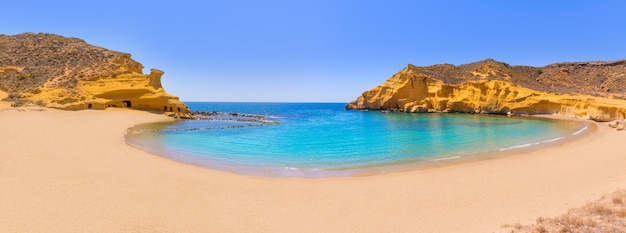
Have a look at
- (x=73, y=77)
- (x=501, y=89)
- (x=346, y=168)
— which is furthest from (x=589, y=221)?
(x=501, y=89)

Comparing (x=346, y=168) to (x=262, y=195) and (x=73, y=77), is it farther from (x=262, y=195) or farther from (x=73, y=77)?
(x=73, y=77)

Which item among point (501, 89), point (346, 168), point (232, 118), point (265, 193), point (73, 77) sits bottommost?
point (346, 168)

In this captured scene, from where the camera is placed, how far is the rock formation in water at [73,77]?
35.3 meters

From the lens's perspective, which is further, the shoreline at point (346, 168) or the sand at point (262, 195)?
the shoreline at point (346, 168)

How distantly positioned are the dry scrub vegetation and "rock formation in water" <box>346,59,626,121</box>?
46.6m

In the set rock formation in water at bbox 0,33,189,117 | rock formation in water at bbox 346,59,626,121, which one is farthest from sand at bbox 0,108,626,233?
rock formation in water at bbox 346,59,626,121

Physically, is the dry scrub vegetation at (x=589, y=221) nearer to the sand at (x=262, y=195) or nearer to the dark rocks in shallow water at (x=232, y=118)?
the sand at (x=262, y=195)

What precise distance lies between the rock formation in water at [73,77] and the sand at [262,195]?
26.2 metres

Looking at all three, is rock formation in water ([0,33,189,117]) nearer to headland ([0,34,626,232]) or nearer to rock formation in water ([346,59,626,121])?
headland ([0,34,626,232])

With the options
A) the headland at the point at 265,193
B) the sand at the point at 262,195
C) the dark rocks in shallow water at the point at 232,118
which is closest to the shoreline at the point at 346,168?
the headland at the point at 265,193

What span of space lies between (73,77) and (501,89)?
71346 mm

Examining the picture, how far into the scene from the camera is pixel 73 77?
3934 centimetres

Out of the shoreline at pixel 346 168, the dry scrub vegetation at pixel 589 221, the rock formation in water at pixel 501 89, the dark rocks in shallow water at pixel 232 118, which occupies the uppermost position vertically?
the rock formation in water at pixel 501 89

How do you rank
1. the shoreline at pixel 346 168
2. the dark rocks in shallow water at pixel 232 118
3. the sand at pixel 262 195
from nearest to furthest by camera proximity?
the sand at pixel 262 195
the shoreline at pixel 346 168
the dark rocks in shallow water at pixel 232 118
